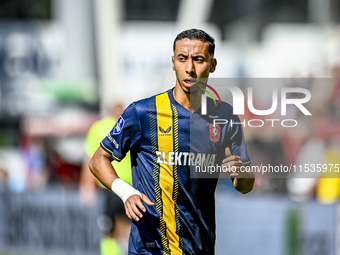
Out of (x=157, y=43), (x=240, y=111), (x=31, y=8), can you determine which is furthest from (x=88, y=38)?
(x=240, y=111)

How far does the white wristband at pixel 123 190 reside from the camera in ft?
10.7

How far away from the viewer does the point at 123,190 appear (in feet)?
10.9

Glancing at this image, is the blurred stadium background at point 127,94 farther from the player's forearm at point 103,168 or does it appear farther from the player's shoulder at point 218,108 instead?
the player's forearm at point 103,168

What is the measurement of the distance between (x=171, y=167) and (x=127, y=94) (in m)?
13.1

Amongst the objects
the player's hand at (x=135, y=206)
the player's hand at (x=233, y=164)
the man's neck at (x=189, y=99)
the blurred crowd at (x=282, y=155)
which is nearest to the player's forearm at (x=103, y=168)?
the player's hand at (x=135, y=206)

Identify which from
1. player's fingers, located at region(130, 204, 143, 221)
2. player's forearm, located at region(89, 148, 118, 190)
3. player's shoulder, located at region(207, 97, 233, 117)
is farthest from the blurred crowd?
player's fingers, located at region(130, 204, 143, 221)

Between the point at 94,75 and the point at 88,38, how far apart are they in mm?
1192

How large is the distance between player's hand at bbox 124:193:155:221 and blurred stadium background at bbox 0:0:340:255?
3.81 m

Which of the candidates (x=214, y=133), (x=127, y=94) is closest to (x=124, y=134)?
(x=214, y=133)

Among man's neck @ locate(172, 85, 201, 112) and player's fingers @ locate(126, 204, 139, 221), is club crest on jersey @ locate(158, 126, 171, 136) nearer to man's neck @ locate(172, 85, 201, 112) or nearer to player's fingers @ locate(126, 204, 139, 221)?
man's neck @ locate(172, 85, 201, 112)

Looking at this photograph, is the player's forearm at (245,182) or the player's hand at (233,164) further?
the player's forearm at (245,182)

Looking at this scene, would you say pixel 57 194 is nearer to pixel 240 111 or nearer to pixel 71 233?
pixel 71 233

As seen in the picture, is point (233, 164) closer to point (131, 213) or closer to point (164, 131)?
point (164, 131)

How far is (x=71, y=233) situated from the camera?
853 cm
